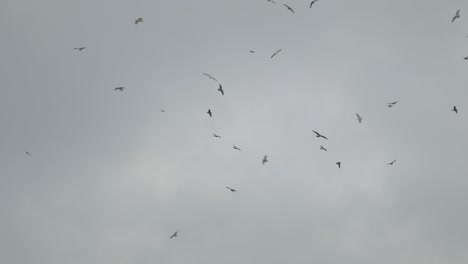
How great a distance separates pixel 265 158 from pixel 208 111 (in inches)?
451

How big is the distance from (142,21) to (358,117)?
31610 mm

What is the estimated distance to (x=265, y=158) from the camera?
8850cm

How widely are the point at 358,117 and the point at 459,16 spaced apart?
1902 cm

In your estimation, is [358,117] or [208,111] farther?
[358,117]

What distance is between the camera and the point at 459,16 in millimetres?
87812

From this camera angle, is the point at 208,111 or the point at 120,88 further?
the point at 120,88

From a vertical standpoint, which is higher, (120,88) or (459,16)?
(459,16)

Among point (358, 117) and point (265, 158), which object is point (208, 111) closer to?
point (265, 158)

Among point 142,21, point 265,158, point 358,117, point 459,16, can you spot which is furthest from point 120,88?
point 459,16

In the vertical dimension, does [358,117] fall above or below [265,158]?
above

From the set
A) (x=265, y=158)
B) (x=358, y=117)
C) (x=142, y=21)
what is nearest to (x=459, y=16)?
(x=358, y=117)

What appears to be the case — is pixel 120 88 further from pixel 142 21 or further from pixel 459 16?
pixel 459 16

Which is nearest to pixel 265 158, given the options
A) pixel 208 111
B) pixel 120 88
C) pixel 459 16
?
pixel 208 111

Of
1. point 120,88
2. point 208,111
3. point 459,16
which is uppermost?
point 459,16
